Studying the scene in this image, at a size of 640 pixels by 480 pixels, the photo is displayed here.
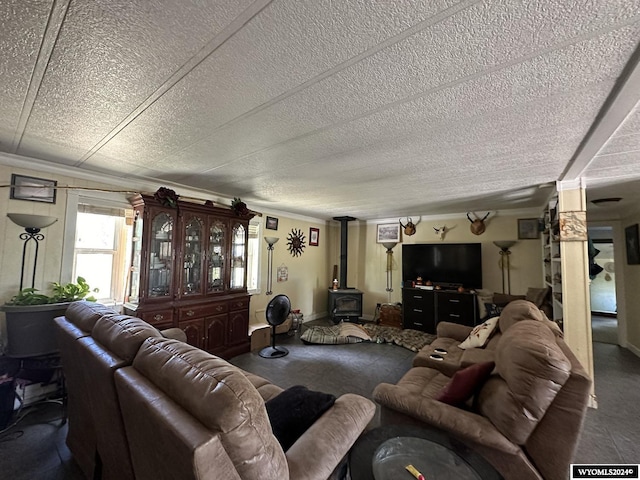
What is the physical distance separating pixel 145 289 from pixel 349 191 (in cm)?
267

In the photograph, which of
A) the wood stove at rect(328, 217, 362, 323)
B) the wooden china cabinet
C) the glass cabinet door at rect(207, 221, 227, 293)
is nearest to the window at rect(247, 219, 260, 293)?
the wooden china cabinet

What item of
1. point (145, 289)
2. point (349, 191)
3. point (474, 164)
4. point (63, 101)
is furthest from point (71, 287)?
point (474, 164)

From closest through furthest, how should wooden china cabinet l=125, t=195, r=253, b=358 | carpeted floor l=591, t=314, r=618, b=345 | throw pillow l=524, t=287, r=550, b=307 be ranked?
wooden china cabinet l=125, t=195, r=253, b=358, throw pillow l=524, t=287, r=550, b=307, carpeted floor l=591, t=314, r=618, b=345

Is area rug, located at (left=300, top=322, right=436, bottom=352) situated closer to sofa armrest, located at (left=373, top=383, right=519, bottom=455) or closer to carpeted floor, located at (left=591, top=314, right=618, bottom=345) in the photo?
sofa armrest, located at (left=373, top=383, right=519, bottom=455)

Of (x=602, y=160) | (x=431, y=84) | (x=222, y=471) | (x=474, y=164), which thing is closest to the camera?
(x=222, y=471)

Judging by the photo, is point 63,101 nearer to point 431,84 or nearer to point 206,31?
point 206,31

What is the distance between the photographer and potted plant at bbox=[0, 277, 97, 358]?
6.92 feet

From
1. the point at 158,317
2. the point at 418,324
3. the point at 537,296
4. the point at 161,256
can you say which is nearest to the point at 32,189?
the point at 161,256

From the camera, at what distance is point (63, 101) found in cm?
151

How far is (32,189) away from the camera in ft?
8.20

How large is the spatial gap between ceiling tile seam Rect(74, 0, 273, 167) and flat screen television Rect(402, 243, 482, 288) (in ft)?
15.5

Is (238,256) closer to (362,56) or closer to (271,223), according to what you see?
(271,223)

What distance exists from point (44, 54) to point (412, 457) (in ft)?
7.86

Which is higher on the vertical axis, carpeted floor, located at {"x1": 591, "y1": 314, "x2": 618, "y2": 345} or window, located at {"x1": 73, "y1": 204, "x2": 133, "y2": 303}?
window, located at {"x1": 73, "y1": 204, "x2": 133, "y2": 303}
